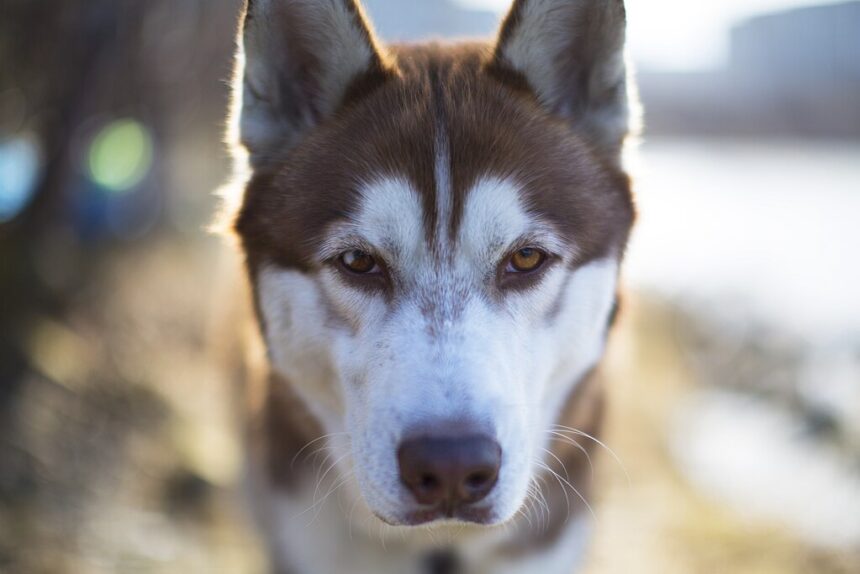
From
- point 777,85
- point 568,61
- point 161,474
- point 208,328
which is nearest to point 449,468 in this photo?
point 568,61

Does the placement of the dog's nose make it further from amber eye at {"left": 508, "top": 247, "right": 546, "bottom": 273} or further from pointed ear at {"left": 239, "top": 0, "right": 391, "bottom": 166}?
pointed ear at {"left": 239, "top": 0, "right": 391, "bottom": 166}

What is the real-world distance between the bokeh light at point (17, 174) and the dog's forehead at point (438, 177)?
362cm

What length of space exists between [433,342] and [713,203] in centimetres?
896

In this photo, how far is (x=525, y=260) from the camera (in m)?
2.38

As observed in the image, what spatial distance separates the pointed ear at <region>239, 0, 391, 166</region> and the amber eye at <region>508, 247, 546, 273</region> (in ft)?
2.50

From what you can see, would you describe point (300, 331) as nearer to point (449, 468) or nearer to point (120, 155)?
point (449, 468)

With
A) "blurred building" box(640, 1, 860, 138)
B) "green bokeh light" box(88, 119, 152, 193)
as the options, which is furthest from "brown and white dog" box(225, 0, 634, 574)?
"green bokeh light" box(88, 119, 152, 193)

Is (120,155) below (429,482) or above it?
below

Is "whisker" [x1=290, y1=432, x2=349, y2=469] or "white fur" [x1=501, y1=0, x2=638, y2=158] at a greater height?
"white fur" [x1=501, y1=0, x2=638, y2=158]

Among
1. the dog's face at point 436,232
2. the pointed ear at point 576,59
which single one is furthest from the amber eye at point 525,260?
the pointed ear at point 576,59

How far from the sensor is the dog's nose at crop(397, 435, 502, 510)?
1.94m

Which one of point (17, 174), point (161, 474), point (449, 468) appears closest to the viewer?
point (449, 468)

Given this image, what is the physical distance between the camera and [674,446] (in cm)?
546

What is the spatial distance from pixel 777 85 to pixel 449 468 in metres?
7.85
